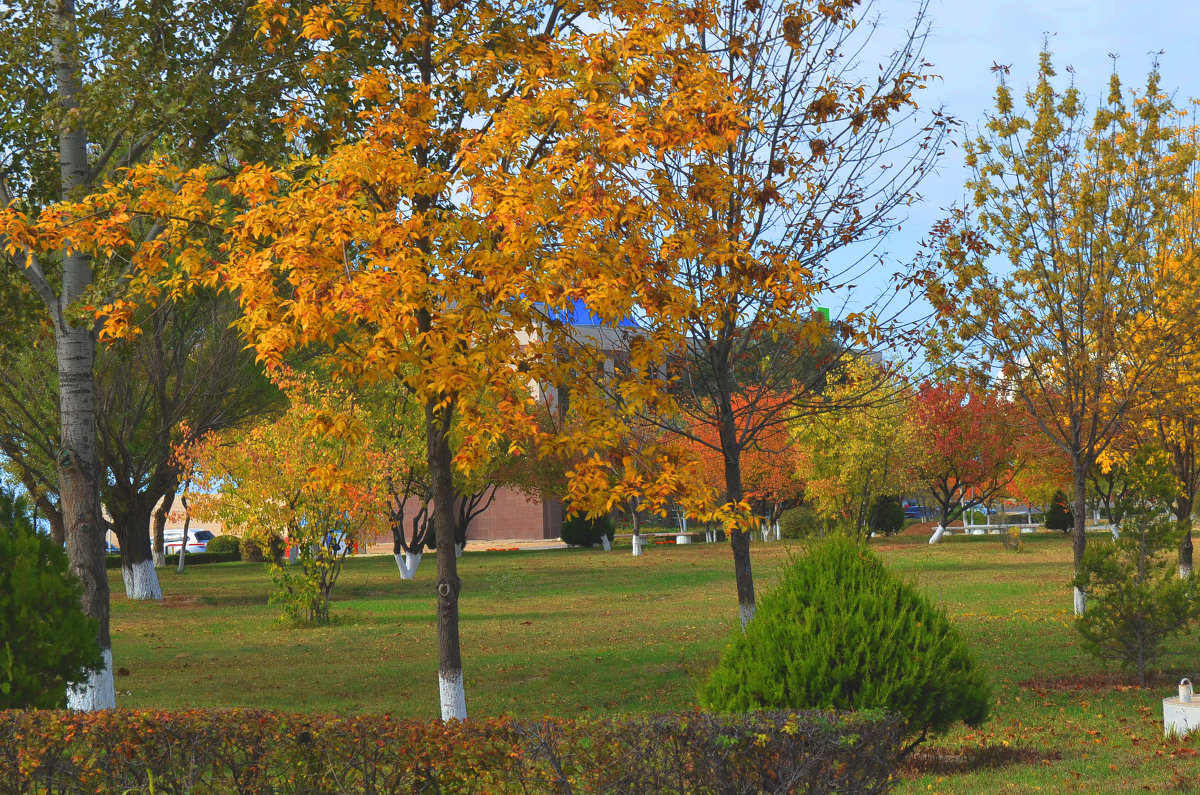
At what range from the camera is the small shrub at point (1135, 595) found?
11172mm

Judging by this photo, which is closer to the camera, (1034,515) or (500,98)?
(500,98)

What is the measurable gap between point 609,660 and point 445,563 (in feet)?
22.7

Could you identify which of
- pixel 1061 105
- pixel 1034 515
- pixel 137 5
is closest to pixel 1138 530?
pixel 1061 105

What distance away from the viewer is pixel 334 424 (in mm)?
7672

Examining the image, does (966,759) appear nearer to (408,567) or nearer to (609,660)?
(609,660)

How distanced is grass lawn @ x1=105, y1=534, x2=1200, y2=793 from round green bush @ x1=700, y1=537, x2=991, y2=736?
1.34ft

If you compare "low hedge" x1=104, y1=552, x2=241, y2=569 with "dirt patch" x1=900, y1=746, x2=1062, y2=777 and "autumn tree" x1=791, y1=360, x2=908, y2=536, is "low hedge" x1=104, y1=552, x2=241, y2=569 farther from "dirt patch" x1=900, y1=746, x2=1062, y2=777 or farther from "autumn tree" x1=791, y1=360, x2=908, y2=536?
"dirt patch" x1=900, y1=746, x2=1062, y2=777

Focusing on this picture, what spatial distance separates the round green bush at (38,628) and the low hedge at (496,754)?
2.82 m

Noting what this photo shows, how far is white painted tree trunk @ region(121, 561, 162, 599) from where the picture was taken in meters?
26.1

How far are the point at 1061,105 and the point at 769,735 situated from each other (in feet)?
44.0

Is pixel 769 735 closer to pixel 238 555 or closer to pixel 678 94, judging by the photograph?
pixel 678 94

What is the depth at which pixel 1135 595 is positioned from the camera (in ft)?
36.8

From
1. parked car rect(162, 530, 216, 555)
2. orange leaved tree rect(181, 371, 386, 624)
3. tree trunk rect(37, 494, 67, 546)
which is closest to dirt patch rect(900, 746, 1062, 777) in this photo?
orange leaved tree rect(181, 371, 386, 624)

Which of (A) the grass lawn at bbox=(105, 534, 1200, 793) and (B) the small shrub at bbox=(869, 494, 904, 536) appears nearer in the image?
(A) the grass lawn at bbox=(105, 534, 1200, 793)
